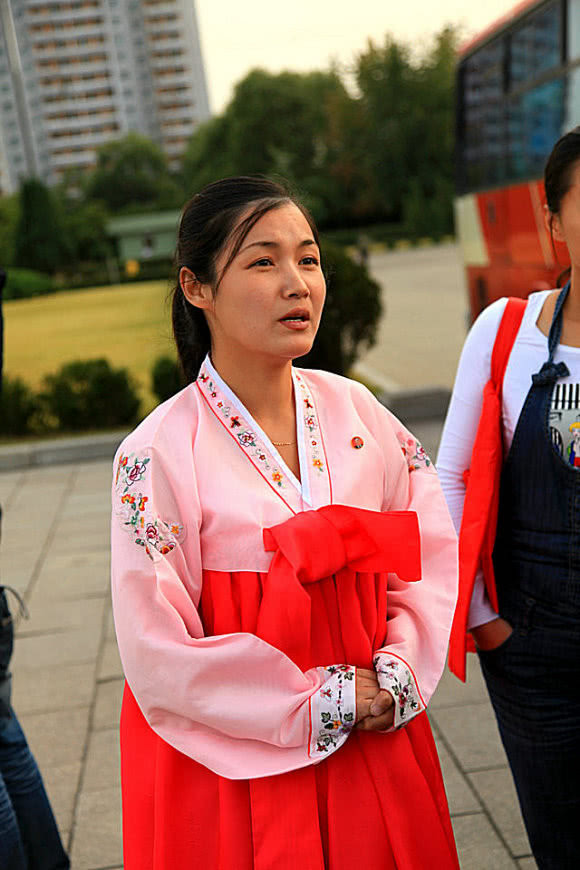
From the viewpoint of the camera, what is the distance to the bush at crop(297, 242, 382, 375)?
28.6ft

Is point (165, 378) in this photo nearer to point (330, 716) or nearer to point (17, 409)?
point (17, 409)

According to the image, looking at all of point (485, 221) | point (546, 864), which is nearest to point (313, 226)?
point (546, 864)

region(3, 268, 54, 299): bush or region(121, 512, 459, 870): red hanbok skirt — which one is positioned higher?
region(121, 512, 459, 870): red hanbok skirt

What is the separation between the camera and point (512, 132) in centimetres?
945

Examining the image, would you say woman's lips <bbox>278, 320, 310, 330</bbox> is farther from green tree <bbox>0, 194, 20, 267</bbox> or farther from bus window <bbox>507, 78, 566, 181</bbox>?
green tree <bbox>0, 194, 20, 267</bbox>

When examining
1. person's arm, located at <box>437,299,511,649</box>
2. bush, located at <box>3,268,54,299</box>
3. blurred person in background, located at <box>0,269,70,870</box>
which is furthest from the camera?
bush, located at <box>3,268,54,299</box>

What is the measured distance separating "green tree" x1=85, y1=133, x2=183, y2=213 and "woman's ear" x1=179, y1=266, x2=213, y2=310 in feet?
295

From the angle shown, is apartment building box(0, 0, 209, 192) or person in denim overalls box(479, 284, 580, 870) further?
apartment building box(0, 0, 209, 192)

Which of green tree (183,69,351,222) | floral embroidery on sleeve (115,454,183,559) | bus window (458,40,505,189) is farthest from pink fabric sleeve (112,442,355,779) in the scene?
green tree (183,69,351,222)

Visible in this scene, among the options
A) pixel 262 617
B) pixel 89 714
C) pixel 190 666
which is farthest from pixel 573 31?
pixel 190 666

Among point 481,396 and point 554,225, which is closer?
point 554,225

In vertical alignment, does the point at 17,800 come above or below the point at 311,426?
below

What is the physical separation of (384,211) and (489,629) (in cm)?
6246

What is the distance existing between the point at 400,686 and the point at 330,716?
0.13 meters
